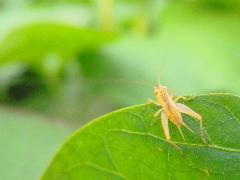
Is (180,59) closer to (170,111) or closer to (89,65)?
(89,65)

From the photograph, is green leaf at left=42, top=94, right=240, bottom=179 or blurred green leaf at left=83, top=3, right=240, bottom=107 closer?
green leaf at left=42, top=94, right=240, bottom=179

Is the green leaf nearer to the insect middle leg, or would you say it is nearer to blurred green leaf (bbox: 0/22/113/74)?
the insect middle leg

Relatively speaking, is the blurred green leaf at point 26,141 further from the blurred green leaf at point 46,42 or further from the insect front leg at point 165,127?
the insect front leg at point 165,127

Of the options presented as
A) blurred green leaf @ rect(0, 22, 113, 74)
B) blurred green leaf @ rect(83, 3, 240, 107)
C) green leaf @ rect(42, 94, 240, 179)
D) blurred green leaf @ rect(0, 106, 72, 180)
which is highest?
blurred green leaf @ rect(0, 22, 113, 74)

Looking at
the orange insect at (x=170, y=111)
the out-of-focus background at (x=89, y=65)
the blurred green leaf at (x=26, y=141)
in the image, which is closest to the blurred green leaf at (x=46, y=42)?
the out-of-focus background at (x=89, y=65)

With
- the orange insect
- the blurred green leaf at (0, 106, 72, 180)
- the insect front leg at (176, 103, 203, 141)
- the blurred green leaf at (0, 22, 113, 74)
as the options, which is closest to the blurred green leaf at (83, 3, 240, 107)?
the blurred green leaf at (0, 22, 113, 74)

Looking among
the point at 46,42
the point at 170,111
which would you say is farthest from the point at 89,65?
the point at 170,111

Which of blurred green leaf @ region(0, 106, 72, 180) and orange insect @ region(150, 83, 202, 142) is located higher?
blurred green leaf @ region(0, 106, 72, 180)

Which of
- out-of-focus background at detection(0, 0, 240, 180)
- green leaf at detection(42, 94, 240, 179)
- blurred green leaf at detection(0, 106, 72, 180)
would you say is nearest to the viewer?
green leaf at detection(42, 94, 240, 179)

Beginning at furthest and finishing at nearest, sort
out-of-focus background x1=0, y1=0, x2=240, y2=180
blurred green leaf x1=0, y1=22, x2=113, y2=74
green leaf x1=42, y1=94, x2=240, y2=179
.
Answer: blurred green leaf x1=0, y1=22, x2=113, y2=74 < out-of-focus background x1=0, y1=0, x2=240, y2=180 < green leaf x1=42, y1=94, x2=240, y2=179
